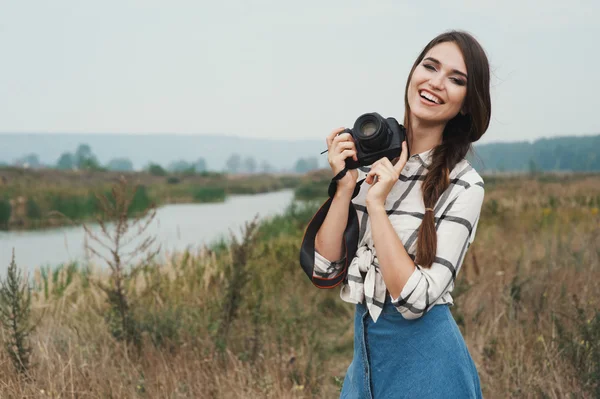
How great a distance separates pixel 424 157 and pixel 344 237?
12.7 inches

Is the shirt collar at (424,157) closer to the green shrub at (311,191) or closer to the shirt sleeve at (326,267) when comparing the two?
the shirt sleeve at (326,267)

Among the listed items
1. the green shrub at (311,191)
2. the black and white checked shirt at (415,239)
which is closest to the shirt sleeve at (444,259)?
the black and white checked shirt at (415,239)

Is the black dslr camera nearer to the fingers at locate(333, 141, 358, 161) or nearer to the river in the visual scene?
the fingers at locate(333, 141, 358, 161)

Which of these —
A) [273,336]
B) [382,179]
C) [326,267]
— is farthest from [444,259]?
[273,336]

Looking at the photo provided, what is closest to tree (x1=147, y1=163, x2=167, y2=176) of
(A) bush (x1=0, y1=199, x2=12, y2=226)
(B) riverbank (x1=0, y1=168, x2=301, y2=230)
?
(B) riverbank (x1=0, y1=168, x2=301, y2=230)

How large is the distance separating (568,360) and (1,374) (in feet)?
9.22

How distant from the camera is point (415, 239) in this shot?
1493 mm

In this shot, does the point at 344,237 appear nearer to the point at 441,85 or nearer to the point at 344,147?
the point at 344,147

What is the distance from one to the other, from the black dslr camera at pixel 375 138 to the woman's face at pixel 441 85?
0.09 m

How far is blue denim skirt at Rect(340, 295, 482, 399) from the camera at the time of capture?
55.6 inches

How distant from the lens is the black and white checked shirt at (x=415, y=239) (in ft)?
4.48

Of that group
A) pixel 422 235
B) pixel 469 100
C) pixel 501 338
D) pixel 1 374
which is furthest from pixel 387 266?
pixel 501 338

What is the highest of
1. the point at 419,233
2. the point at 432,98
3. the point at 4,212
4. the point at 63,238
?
the point at 432,98

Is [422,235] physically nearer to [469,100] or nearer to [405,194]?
[405,194]
